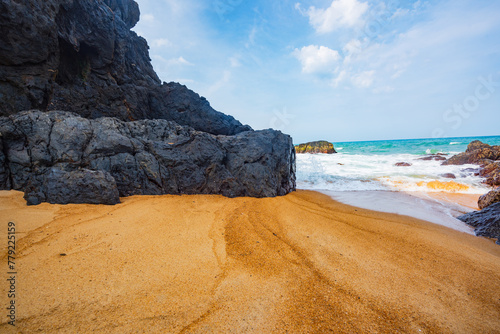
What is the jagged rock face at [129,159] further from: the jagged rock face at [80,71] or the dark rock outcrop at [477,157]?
the dark rock outcrop at [477,157]

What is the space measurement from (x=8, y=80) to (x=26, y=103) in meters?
0.67

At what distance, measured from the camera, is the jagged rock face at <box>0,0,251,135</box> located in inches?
215

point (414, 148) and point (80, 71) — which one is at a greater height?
point (80, 71)

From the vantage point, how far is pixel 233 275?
1.95 meters

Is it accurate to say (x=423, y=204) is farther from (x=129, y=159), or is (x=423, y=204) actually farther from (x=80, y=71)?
(x=80, y=71)

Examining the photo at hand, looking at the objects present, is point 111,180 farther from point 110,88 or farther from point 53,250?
point 110,88

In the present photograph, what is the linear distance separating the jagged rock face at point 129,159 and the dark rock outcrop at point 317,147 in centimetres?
2883

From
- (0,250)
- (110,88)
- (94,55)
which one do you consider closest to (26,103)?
(110,88)

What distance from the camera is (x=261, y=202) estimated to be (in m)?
4.47

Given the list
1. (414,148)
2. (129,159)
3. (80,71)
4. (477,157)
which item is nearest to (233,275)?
→ (129,159)

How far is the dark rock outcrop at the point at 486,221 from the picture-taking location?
3625mm

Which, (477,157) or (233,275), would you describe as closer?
(233,275)

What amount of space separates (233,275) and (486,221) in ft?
Answer: 17.3

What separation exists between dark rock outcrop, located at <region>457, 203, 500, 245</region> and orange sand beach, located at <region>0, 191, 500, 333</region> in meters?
0.53
